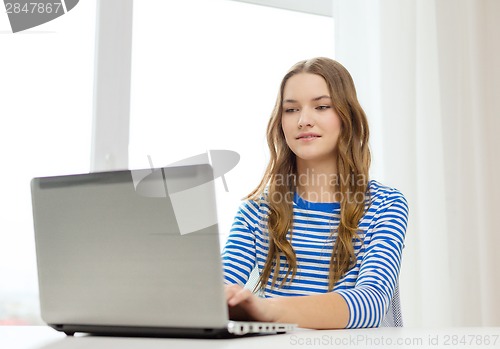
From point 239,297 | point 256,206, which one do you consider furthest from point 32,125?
point 239,297

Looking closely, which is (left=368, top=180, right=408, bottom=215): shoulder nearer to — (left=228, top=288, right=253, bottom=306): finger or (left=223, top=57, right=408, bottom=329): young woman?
(left=223, top=57, right=408, bottom=329): young woman

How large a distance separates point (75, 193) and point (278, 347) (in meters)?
0.32

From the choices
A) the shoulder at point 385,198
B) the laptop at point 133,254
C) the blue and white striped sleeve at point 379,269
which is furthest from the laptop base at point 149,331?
the shoulder at point 385,198

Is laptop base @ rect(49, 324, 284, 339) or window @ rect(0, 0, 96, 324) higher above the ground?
window @ rect(0, 0, 96, 324)

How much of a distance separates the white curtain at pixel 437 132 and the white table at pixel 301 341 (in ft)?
4.78

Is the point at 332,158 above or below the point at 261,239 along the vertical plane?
above

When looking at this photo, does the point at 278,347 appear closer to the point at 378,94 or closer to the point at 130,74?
the point at 130,74

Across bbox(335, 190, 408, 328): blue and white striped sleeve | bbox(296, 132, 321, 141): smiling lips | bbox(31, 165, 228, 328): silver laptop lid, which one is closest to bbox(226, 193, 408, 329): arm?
bbox(335, 190, 408, 328): blue and white striped sleeve

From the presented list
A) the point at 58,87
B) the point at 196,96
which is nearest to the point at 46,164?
the point at 58,87

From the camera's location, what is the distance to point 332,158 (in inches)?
58.7

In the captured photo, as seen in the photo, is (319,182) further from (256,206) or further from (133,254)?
(133,254)

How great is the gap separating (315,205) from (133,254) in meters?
0.76

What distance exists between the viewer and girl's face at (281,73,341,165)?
1.42 meters

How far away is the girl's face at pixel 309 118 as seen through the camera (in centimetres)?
142
